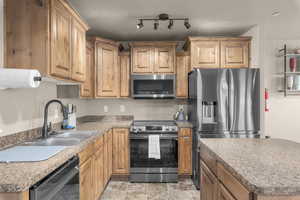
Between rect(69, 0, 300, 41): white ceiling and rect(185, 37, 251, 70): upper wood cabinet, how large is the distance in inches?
8.7

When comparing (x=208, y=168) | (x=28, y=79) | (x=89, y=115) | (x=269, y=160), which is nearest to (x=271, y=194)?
(x=269, y=160)

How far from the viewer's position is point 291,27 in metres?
3.54

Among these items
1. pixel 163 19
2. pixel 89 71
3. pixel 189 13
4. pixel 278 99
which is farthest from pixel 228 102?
pixel 89 71

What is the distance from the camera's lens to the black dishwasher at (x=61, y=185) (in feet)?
3.69

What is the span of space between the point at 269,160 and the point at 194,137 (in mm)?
1904

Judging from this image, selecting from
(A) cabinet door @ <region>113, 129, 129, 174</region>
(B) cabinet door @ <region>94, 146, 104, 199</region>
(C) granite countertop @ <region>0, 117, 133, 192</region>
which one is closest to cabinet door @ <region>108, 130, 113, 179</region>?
(A) cabinet door @ <region>113, 129, 129, 174</region>

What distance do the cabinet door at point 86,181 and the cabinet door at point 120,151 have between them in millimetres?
1075

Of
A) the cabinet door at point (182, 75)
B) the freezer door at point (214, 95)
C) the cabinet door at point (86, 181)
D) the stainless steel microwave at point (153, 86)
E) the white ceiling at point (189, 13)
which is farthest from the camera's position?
the cabinet door at point (182, 75)

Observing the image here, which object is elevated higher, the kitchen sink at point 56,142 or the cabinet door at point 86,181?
the kitchen sink at point 56,142

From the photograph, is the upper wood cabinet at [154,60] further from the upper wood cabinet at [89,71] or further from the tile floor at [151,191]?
the tile floor at [151,191]

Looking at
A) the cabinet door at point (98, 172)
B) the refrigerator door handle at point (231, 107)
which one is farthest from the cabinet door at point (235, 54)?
the cabinet door at point (98, 172)

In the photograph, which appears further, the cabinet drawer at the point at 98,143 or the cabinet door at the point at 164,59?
the cabinet door at the point at 164,59

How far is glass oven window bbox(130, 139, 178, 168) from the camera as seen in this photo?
3246 mm

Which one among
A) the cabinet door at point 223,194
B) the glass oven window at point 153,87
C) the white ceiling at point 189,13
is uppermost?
the white ceiling at point 189,13
